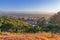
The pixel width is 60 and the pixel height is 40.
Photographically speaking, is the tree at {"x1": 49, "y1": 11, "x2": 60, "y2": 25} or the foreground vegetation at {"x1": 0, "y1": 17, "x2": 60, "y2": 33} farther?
the tree at {"x1": 49, "y1": 11, "x2": 60, "y2": 25}

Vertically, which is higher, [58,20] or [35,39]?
[35,39]

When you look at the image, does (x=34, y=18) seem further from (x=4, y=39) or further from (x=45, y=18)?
(x=4, y=39)

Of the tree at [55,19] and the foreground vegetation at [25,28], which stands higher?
the foreground vegetation at [25,28]

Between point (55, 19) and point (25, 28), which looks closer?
point (25, 28)

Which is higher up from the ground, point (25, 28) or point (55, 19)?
point (25, 28)

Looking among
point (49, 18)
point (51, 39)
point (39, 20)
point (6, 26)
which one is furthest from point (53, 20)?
point (51, 39)

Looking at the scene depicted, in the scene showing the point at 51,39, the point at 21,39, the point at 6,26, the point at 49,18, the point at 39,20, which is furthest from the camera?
the point at 49,18

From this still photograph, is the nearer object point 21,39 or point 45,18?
point 21,39

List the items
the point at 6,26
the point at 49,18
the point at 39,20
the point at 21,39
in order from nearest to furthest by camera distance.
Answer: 1. the point at 21,39
2. the point at 6,26
3. the point at 39,20
4. the point at 49,18

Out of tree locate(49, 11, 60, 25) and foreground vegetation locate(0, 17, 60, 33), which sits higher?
foreground vegetation locate(0, 17, 60, 33)

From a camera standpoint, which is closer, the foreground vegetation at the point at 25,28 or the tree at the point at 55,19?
the foreground vegetation at the point at 25,28

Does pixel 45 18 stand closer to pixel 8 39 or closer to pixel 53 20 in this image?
pixel 53 20
